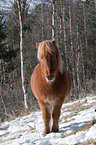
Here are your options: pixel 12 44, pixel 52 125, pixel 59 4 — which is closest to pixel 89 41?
pixel 59 4

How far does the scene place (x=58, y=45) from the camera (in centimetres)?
1381

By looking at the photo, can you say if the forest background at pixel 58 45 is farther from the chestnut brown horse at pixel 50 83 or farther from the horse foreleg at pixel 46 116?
the chestnut brown horse at pixel 50 83

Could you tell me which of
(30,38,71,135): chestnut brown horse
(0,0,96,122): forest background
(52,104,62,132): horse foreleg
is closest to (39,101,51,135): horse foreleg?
(30,38,71,135): chestnut brown horse

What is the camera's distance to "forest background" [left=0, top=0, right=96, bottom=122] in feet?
42.5

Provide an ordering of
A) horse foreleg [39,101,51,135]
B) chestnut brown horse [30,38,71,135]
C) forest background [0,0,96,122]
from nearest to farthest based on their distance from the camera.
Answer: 1. chestnut brown horse [30,38,71,135]
2. horse foreleg [39,101,51,135]
3. forest background [0,0,96,122]

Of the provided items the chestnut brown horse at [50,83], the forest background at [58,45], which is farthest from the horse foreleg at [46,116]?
the forest background at [58,45]

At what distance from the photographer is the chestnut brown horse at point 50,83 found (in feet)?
10.7

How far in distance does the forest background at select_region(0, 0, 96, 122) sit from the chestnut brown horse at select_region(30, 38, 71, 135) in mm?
7308

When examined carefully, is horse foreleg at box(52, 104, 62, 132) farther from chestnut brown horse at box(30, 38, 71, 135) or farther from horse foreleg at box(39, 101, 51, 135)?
horse foreleg at box(39, 101, 51, 135)

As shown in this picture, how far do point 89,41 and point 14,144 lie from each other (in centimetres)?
1848

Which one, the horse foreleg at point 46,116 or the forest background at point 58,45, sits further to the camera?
the forest background at point 58,45

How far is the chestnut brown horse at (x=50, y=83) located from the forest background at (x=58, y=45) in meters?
7.31

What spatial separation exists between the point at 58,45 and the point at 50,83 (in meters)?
10.5

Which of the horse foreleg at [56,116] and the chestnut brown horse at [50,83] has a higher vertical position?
the chestnut brown horse at [50,83]
